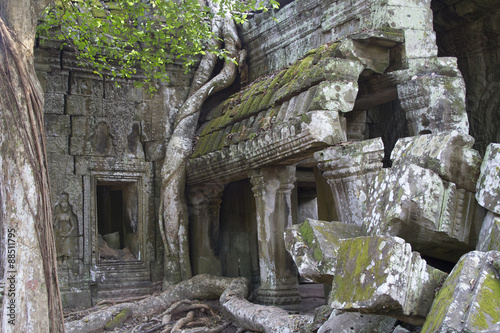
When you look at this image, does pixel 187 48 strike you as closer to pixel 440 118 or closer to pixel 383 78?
pixel 383 78

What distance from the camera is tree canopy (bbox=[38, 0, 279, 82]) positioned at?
7.98 meters

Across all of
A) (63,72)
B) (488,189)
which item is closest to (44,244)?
(488,189)

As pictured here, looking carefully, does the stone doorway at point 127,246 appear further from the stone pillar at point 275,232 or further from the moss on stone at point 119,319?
the stone pillar at point 275,232

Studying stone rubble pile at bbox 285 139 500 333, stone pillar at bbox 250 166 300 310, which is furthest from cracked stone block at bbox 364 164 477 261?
stone pillar at bbox 250 166 300 310

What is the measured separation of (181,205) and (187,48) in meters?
2.33

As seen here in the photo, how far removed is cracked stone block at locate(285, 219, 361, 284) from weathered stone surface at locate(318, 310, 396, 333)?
0.80 ft

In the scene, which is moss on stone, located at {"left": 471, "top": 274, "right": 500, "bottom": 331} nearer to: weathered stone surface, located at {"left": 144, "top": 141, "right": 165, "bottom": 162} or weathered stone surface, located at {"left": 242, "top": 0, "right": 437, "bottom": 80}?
weathered stone surface, located at {"left": 242, "top": 0, "right": 437, "bottom": 80}

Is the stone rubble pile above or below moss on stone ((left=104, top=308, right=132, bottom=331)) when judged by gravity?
above

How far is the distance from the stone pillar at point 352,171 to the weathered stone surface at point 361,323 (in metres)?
2.13

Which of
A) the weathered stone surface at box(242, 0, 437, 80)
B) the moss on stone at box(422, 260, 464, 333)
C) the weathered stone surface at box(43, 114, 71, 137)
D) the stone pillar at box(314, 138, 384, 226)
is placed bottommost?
the moss on stone at box(422, 260, 464, 333)

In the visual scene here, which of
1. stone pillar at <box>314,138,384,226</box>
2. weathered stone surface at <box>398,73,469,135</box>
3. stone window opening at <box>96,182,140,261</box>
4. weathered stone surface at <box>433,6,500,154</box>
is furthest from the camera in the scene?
weathered stone surface at <box>433,6,500,154</box>

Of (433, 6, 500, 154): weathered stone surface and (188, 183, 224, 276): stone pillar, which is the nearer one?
(188, 183, 224, 276): stone pillar

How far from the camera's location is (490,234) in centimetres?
294

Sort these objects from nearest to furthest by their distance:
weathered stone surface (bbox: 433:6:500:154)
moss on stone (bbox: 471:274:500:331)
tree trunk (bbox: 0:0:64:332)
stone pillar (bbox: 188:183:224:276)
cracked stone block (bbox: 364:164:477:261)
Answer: moss on stone (bbox: 471:274:500:331), cracked stone block (bbox: 364:164:477:261), tree trunk (bbox: 0:0:64:332), stone pillar (bbox: 188:183:224:276), weathered stone surface (bbox: 433:6:500:154)
